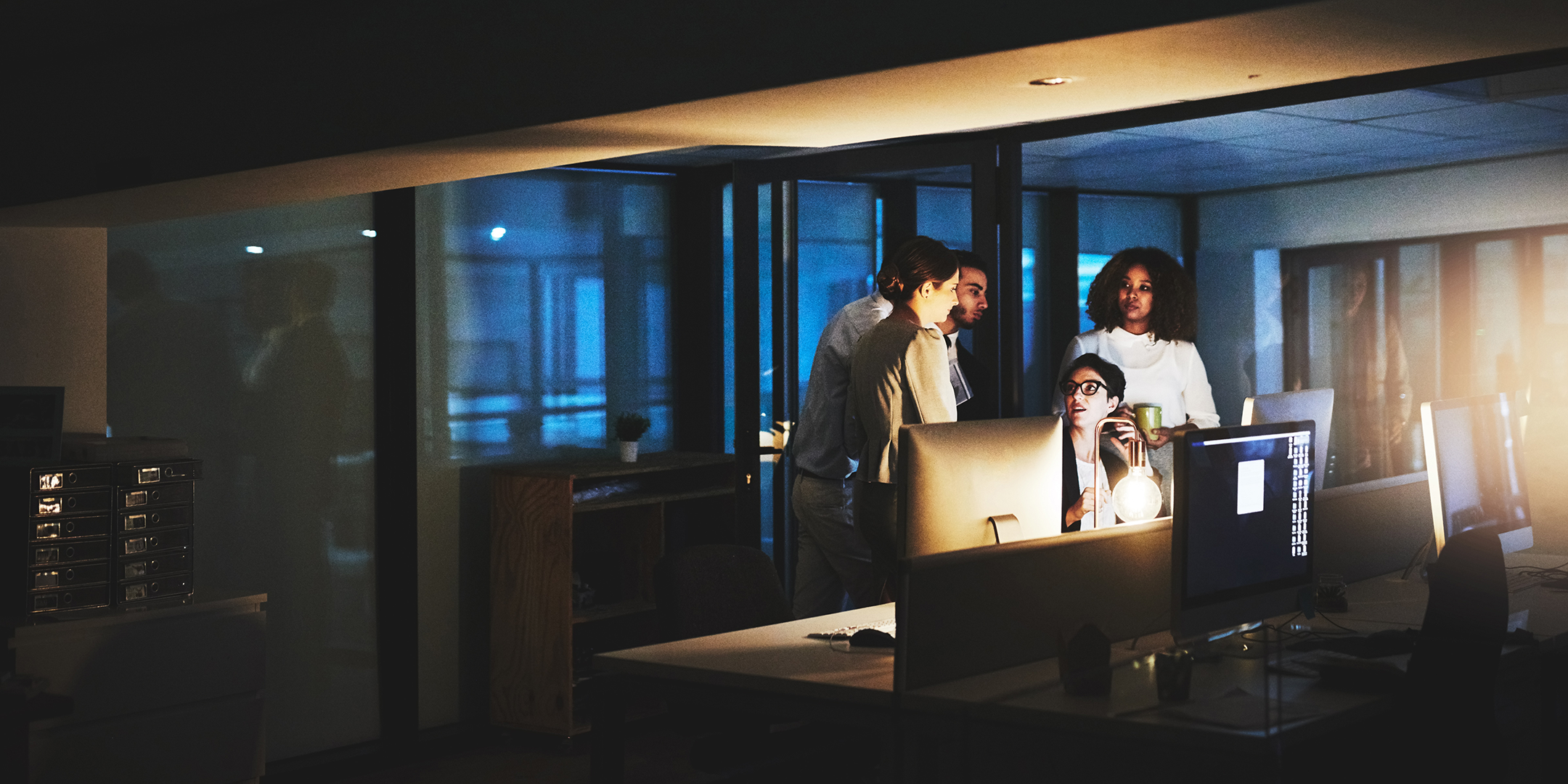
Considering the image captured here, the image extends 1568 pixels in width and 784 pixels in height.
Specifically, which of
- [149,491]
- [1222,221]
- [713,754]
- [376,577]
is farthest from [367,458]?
[1222,221]

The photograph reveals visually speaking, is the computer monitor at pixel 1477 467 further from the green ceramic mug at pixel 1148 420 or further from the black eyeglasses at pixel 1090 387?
the black eyeglasses at pixel 1090 387

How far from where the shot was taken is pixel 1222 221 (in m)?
5.11

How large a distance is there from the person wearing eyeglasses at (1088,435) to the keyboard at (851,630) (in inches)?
23.3

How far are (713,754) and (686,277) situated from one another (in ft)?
11.1

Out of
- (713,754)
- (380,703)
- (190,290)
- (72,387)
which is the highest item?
(190,290)

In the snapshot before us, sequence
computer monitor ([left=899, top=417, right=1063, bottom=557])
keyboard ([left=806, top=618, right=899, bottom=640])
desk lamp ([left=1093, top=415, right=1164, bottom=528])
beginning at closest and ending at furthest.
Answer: computer monitor ([left=899, top=417, right=1063, bottom=557]) → keyboard ([left=806, top=618, right=899, bottom=640]) → desk lamp ([left=1093, top=415, right=1164, bottom=528])

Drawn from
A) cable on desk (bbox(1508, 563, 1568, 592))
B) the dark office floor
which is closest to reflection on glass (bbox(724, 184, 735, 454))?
the dark office floor

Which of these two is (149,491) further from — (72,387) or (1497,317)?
(1497,317)

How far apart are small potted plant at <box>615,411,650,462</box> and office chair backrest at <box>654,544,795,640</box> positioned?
77.3 inches

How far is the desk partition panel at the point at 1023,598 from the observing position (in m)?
2.58

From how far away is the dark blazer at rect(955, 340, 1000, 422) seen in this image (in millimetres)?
4895

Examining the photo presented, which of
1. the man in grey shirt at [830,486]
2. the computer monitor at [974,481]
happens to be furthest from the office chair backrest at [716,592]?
the man in grey shirt at [830,486]

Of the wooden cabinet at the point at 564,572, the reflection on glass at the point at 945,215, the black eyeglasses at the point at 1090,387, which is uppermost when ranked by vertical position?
the reflection on glass at the point at 945,215

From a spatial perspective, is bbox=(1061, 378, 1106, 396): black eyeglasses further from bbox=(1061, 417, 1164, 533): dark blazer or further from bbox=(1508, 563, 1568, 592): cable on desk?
bbox=(1508, 563, 1568, 592): cable on desk
